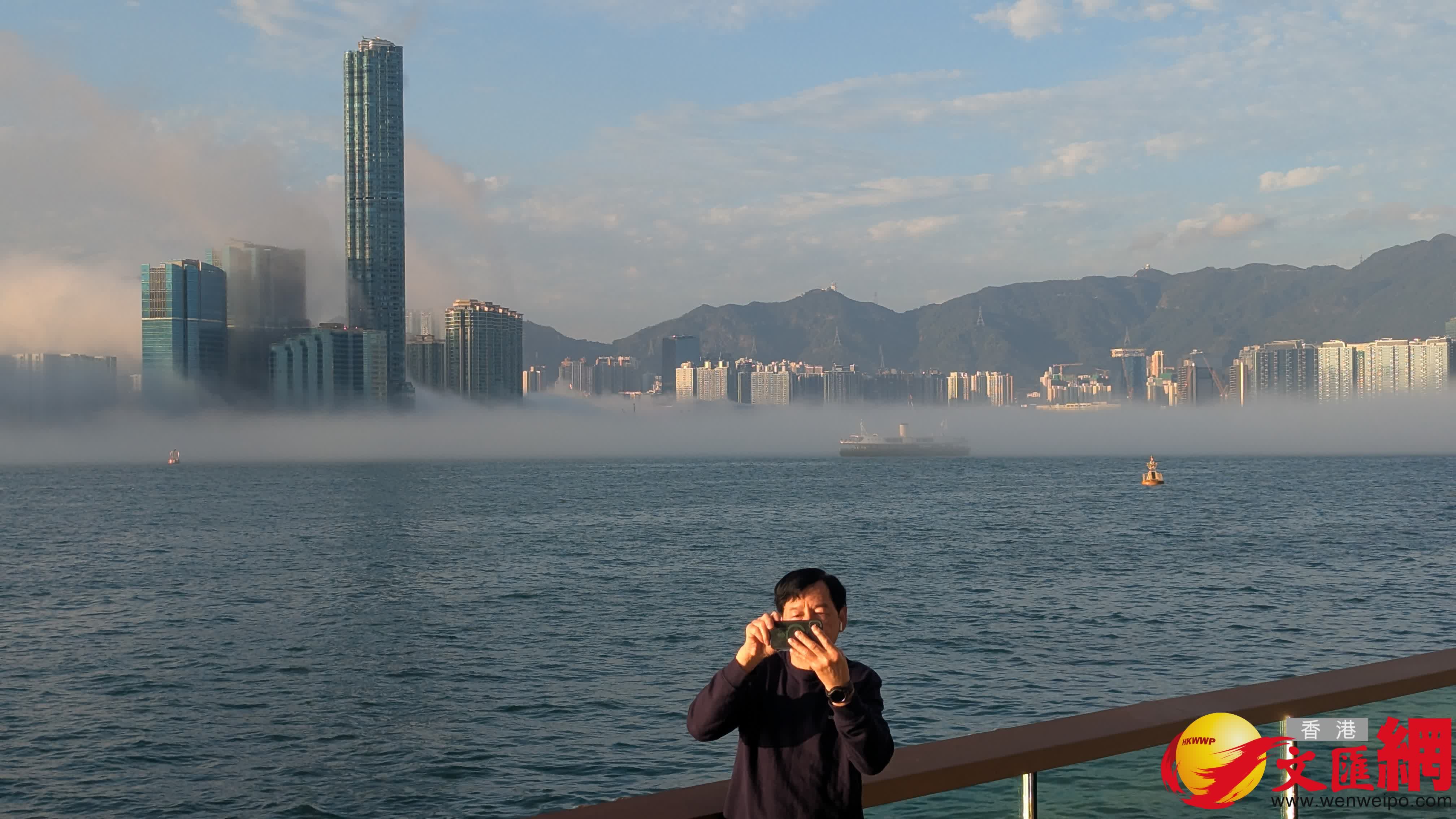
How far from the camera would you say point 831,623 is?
3.05 m

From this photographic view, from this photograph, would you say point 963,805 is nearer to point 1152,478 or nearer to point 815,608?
point 815,608

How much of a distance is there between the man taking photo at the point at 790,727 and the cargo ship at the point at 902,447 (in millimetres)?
175181

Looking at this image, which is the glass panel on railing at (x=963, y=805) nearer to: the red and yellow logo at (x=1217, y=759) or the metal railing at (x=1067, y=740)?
the metal railing at (x=1067, y=740)

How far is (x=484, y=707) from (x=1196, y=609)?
2007cm

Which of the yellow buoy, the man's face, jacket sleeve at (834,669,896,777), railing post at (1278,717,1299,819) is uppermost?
the man's face

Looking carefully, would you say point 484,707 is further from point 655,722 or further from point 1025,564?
point 1025,564

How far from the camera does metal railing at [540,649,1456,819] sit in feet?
9.66

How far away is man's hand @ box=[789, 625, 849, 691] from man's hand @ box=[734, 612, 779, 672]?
66 millimetres

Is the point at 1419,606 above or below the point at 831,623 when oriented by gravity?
below

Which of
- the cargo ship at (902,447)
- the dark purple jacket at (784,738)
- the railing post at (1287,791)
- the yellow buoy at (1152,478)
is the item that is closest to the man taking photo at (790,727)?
the dark purple jacket at (784,738)

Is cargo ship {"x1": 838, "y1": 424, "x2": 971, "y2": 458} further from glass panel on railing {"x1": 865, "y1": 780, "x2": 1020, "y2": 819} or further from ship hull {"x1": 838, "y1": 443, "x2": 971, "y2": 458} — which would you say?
glass panel on railing {"x1": 865, "y1": 780, "x2": 1020, "y2": 819}

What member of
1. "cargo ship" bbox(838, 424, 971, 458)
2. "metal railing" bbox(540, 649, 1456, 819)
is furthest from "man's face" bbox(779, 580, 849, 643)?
"cargo ship" bbox(838, 424, 971, 458)

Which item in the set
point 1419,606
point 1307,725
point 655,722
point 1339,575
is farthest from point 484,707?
point 1339,575

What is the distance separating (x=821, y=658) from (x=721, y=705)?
35cm
